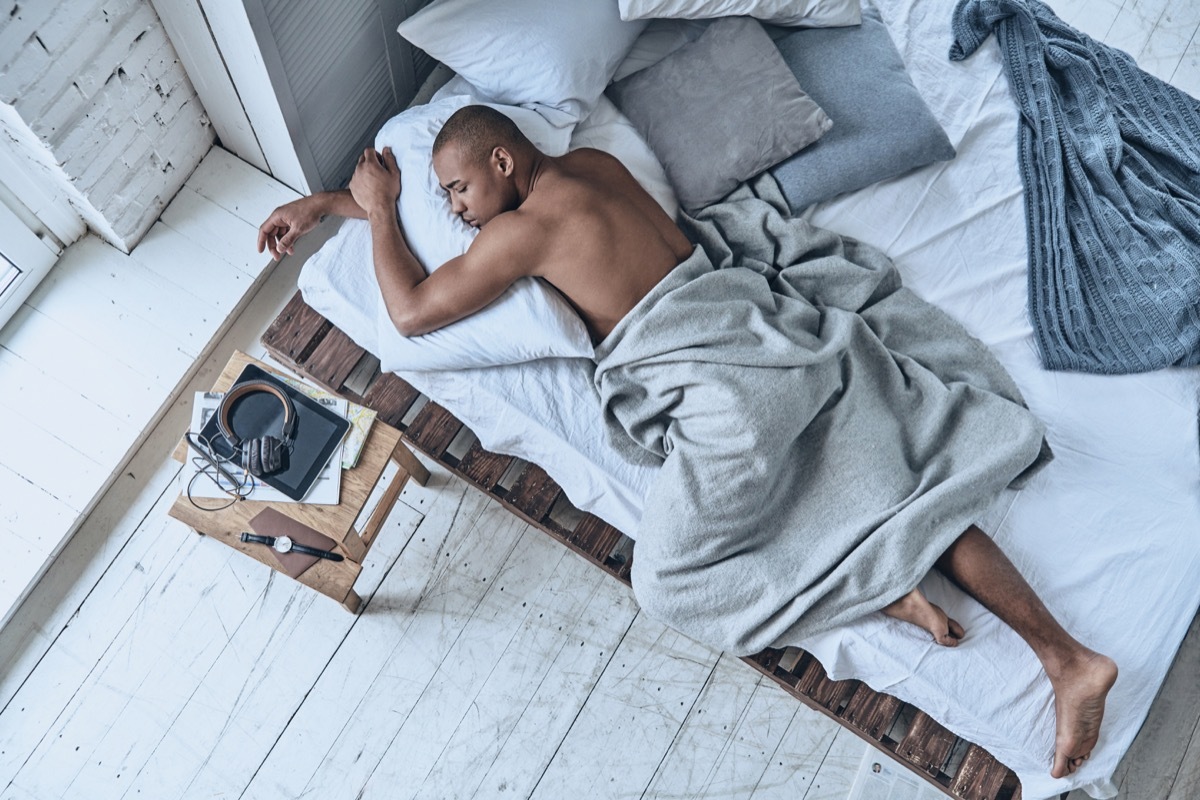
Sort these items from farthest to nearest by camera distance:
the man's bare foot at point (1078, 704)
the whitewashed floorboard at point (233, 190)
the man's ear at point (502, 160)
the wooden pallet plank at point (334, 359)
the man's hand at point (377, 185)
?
the whitewashed floorboard at point (233, 190), the wooden pallet plank at point (334, 359), the man's hand at point (377, 185), the man's ear at point (502, 160), the man's bare foot at point (1078, 704)

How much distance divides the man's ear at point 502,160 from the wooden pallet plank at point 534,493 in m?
0.56

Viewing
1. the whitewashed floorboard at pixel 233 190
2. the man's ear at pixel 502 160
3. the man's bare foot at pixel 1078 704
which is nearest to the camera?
the man's bare foot at pixel 1078 704

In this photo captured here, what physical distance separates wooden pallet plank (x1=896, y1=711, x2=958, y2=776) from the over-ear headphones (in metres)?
1.21

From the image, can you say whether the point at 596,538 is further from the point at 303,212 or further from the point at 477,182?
the point at 303,212

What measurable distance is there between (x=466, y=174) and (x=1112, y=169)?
1.33 meters

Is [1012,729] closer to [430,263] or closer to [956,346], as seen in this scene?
[956,346]

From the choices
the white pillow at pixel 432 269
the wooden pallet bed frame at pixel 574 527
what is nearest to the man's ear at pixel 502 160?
the white pillow at pixel 432 269

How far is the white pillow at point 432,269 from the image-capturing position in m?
1.62

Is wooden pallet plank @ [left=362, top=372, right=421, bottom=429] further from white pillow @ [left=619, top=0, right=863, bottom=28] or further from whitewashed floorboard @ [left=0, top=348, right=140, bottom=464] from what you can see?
white pillow @ [left=619, top=0, right=863, bottom=28]

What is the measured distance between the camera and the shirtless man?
1559 mm

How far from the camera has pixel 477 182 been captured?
1.62 m

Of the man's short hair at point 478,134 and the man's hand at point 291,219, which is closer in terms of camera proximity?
the man's short hair at point 478,134

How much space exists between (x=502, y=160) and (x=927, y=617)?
1.05 m

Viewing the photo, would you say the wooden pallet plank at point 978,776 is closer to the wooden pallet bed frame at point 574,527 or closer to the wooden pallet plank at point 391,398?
the wooden pallet bed frame at point 574,527
